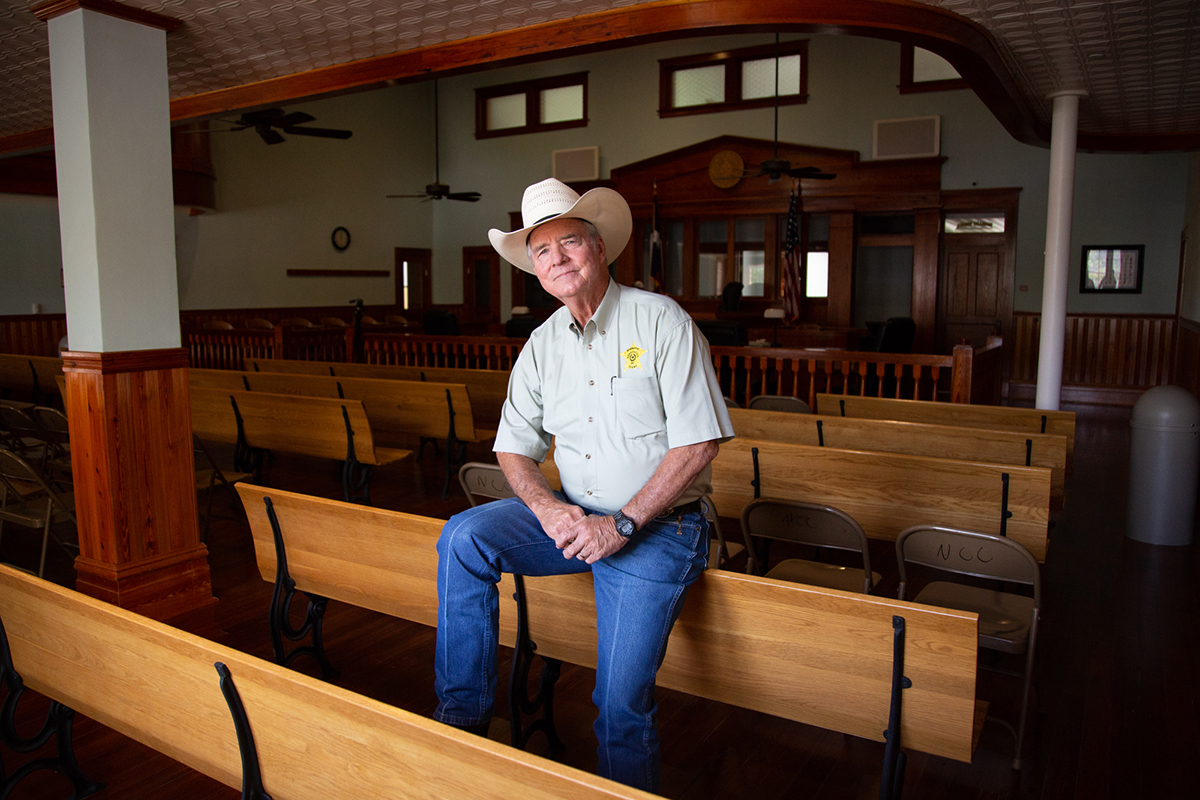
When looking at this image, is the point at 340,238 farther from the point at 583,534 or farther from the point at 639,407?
the point at 583,534

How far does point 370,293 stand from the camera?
15.4 metres

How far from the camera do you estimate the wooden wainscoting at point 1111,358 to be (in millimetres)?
10094

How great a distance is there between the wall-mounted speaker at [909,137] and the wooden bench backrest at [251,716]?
1191cm

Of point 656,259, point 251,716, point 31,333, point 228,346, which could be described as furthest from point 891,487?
point 31,333

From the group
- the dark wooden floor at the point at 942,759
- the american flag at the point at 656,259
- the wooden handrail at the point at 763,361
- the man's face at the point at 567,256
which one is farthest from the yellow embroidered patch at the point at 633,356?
the american flag at the point at 656,259

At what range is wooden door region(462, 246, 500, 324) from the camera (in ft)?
52.1

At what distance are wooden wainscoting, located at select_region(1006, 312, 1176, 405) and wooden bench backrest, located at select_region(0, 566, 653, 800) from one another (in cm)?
1082

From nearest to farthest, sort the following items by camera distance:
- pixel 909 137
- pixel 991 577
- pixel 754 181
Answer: pixel 991 577, pixel 909 137, pixel 754 181

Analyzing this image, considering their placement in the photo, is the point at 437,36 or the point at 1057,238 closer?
the point at 437,36

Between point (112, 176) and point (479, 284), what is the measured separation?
1317 centimetres

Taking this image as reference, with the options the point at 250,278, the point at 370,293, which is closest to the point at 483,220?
the point at 370,293

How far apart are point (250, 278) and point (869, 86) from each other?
1020 cm

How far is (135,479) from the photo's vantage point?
11.2 feet

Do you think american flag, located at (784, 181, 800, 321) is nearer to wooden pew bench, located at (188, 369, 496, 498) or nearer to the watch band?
wooden pew bench, located at (188, 369, 496, 498)
